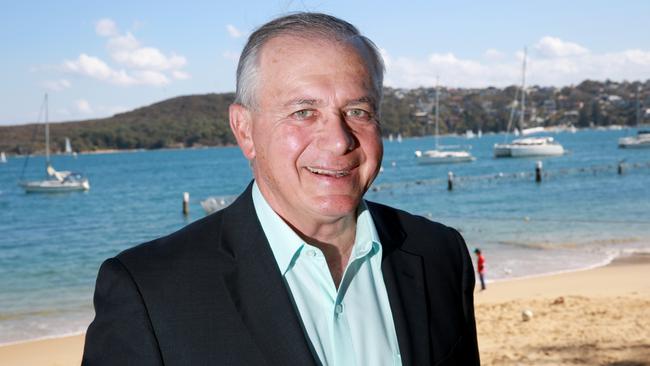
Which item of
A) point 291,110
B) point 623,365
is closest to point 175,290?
point 291,110

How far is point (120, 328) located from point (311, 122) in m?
0.64

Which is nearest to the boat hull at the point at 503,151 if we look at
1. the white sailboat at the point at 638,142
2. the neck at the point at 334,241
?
the white sailboat at the point at 638,142

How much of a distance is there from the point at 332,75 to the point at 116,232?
37.1 meters

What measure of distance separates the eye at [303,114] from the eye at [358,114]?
0.08m

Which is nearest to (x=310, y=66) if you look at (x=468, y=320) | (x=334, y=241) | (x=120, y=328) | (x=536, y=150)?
(x=334, y=241)

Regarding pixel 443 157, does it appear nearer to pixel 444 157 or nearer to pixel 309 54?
pixel 444 157

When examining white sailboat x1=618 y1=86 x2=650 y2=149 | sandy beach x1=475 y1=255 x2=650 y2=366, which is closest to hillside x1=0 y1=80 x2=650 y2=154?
white sailboat x1=618 y1=86 x2=650 y2=149

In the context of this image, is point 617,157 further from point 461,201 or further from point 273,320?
point 273,320

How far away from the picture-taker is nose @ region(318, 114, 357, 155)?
1910mm

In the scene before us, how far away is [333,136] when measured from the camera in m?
1.91

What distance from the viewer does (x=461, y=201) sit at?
140 feet

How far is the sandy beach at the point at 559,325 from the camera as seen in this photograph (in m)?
9.33

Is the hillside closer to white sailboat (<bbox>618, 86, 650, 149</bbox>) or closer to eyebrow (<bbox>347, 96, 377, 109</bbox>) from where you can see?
white sailboat (<bbox>618, 86, 650, 149</bbox>)

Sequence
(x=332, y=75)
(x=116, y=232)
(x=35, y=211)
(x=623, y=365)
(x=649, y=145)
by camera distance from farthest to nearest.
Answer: (x=649, y=145) < (x=35, y=211) < (x=116, y=232) < (x=623, y=365) < (x=332, y=75)
